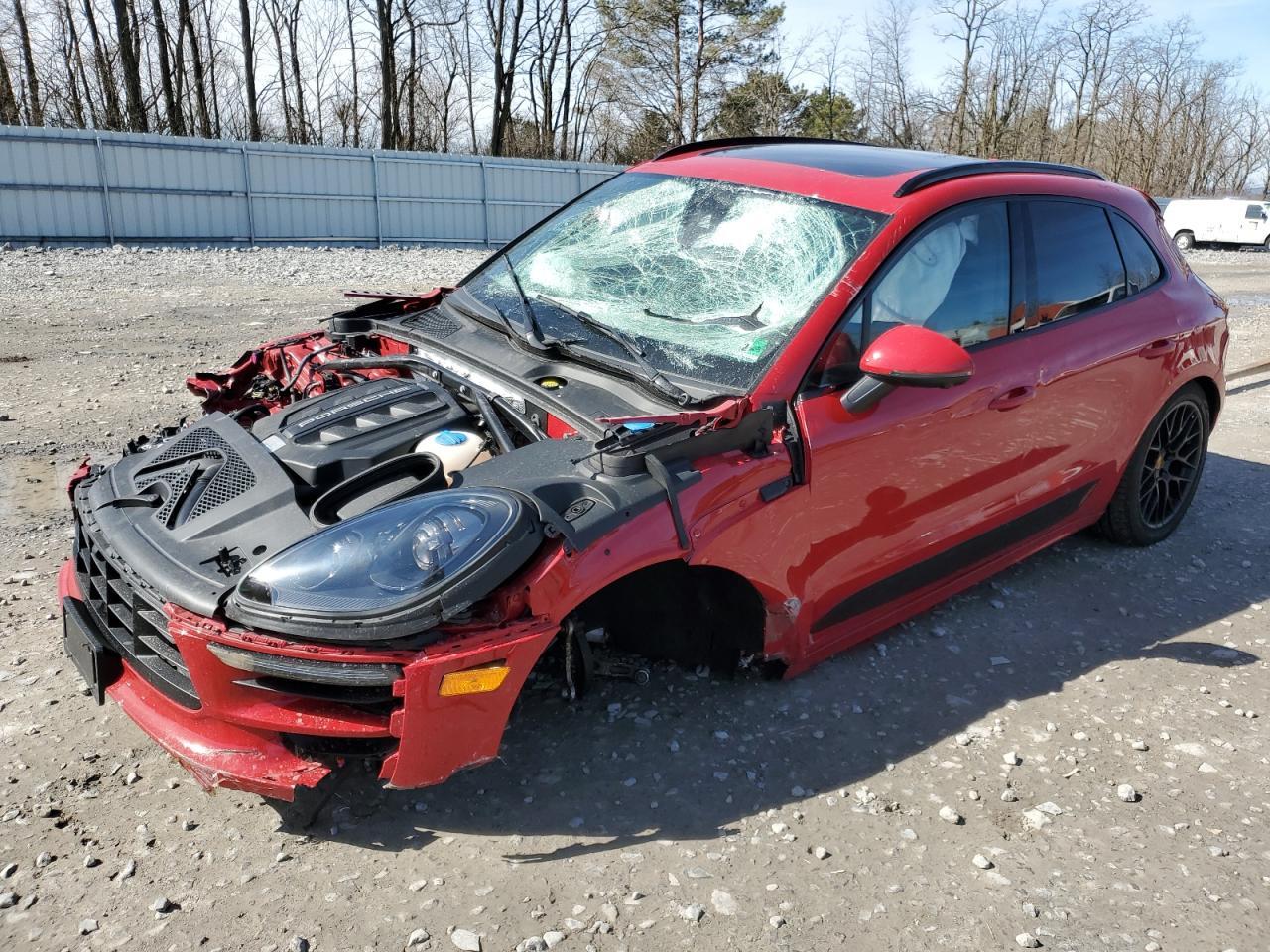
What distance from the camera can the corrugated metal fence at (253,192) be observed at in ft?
56.5

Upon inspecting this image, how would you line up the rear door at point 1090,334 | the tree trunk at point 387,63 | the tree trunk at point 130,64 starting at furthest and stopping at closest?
the tree trunk at point 387,63 < the tree trunk at point 130,64 < the rear door at point 1090,334

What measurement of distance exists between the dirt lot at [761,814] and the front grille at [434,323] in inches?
54.7

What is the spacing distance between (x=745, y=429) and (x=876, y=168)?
1.45m

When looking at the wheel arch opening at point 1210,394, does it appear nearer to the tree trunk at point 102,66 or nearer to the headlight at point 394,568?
the headlight at point 394,568

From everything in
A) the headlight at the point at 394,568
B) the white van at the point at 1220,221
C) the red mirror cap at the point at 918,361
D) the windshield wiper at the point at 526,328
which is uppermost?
the red mirror cap at the point at 918,361

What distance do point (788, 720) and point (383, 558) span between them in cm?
153

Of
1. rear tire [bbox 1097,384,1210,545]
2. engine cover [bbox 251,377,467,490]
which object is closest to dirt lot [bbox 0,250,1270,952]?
rear tire [bbox 1097,384,1210,545]

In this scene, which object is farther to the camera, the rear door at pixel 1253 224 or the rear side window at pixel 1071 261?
the rear door at pixel 1253 224

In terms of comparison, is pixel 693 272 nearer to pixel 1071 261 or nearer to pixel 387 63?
pixel 1071 261

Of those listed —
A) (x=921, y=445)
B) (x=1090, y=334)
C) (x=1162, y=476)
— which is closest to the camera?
(x=921, y=445)

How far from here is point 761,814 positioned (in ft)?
9.37

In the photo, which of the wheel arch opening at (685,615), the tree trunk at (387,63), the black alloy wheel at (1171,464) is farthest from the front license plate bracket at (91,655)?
the tree trunk at (387,63)

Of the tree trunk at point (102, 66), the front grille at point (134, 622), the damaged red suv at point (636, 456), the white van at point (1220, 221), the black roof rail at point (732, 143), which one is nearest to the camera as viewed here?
the damaged red suv at point (636, 456)

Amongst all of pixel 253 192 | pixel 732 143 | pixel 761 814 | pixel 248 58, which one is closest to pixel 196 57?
pixel 248 58
